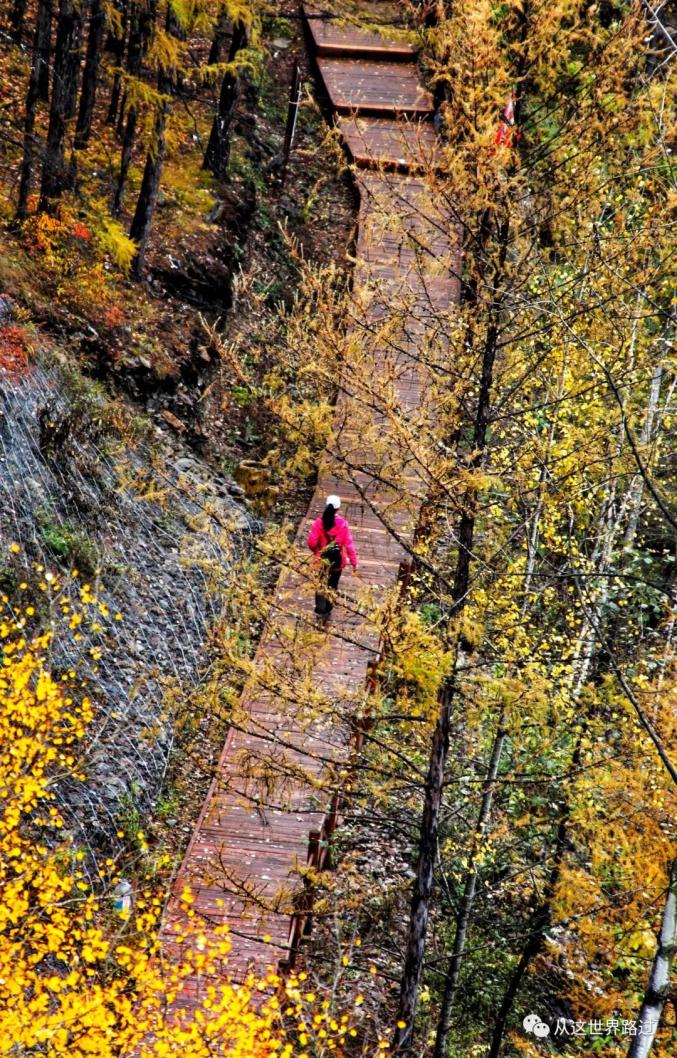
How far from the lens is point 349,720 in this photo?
31.1 feet

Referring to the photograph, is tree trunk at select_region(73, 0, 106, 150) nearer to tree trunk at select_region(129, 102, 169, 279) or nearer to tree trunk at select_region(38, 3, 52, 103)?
tree trunk at select_region(38, 3, 52, 103)

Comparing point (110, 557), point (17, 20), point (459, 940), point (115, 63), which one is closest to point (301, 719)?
point (459, 940)

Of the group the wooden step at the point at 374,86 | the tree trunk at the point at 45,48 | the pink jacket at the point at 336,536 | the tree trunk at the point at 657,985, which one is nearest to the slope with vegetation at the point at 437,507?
the tree trunk at the point at 657,985

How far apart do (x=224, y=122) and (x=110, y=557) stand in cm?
1005

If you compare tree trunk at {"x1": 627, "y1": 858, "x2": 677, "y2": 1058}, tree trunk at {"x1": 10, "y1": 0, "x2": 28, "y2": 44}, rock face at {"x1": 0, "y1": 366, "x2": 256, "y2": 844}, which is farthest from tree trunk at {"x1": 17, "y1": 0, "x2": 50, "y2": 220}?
tree trunk at {"x1": 627, "y1": 858, "x2": 677, "y2": 1058}

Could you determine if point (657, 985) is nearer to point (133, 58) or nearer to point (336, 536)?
point (336, 536)

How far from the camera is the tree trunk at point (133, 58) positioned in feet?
54.0

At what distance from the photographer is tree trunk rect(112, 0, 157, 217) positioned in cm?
1645

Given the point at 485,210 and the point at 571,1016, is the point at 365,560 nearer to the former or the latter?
the point at 571,1016

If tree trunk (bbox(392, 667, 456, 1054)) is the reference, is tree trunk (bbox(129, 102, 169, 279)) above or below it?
above

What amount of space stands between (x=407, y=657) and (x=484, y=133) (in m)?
4.16

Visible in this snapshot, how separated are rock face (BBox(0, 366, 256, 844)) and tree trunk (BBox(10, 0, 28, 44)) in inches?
314

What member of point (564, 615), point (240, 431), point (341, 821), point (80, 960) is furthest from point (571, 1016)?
point (240, 431)

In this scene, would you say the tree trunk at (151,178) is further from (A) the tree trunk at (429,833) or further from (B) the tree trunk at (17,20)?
(A) the tree trunk at (429,833)
